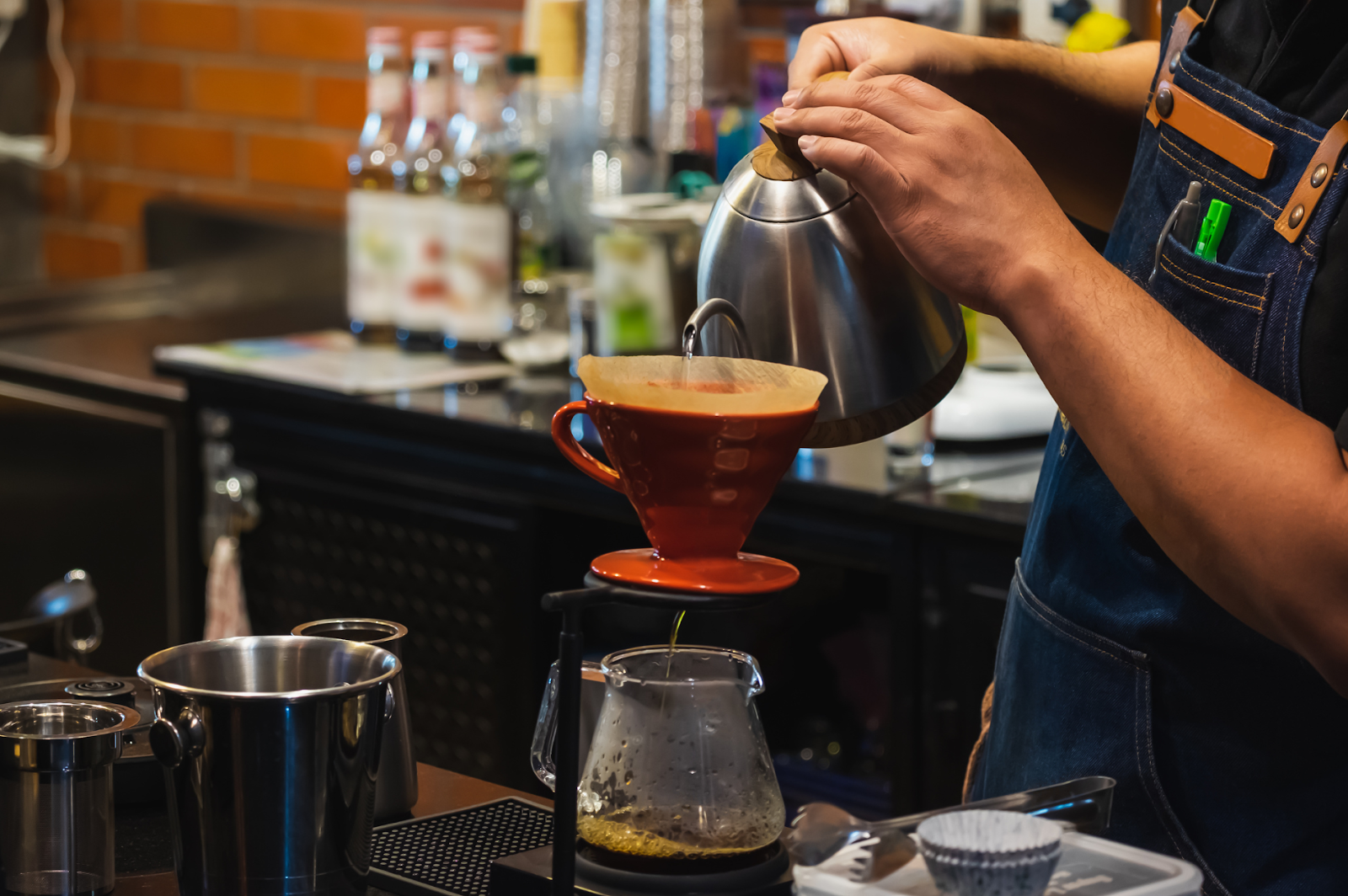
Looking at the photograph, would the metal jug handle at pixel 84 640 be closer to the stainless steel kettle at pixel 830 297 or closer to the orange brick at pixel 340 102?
the stainless steel kettle at pixel 830 297

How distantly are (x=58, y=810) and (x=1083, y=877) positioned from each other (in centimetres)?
47

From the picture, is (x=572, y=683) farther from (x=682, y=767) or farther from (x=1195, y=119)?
(x=1195, y=119)

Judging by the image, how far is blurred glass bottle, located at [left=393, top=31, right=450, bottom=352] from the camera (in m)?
2.23

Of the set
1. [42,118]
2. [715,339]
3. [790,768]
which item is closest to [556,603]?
[715,339]

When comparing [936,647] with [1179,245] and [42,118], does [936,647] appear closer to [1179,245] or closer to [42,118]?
[1179,245]

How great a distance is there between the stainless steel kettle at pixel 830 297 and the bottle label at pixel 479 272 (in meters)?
1.26

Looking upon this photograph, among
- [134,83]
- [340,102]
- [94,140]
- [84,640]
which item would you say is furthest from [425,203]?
[94,140]

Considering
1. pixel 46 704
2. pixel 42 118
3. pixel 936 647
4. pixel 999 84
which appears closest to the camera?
pixel 46 704

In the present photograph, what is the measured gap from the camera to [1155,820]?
0.97m

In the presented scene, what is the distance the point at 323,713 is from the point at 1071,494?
1.66 ft

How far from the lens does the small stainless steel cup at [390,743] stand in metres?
0.92

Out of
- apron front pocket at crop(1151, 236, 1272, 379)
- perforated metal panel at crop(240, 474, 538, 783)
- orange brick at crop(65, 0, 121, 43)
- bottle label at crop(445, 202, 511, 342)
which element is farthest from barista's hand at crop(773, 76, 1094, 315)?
orange brick at crop(65, 0, 121, 43)

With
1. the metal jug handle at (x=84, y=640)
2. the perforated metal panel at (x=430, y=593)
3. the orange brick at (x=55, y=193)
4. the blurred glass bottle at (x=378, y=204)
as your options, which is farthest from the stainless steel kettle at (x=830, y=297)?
the orange brick at (x=55, y=193)

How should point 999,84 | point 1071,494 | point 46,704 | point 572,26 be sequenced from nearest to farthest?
point 46,704, point 1071,494, point 999,84, point 572,26
